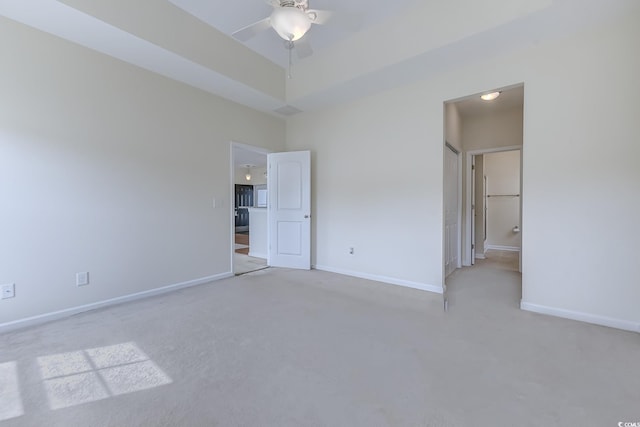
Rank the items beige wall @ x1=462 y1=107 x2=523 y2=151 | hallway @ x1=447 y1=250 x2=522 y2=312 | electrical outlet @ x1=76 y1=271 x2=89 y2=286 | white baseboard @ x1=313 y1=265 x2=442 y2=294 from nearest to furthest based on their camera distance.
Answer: electrical outlet @ x1=76 y1=271 x2=89 y2=286 < hallway @ x1=447 y1=250 x2=522 y2=312 < white baseboard @ x1=313 y1=265 x2=442 y2=294 < beige wall @ x1=462 y1=107 x2=523 y2=151

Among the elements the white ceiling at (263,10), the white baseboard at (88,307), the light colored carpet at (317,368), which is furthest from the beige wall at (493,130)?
the white baseboard at (88,307)

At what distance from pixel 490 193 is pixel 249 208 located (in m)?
5.87

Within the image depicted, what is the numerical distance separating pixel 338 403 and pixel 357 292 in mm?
1958

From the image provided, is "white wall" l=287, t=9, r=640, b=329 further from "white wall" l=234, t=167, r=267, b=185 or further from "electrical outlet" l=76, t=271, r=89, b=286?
"white wall" l=234, t=167, r=267, b=185

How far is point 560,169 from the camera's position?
2641mm

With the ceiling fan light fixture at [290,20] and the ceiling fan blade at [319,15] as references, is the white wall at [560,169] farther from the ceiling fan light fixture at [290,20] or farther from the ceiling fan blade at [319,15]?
the ceiling fan light fixture at [290,20]

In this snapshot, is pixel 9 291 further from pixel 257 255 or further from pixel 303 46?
pixel 257 255

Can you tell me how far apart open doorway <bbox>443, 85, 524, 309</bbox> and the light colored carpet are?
2.96 ft

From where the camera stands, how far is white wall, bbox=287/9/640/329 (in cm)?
238

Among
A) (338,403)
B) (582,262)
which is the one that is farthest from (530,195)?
(338,403)

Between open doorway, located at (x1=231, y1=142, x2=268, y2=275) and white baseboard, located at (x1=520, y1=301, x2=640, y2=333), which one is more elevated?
open doorway, located at (x1=231, y1=142, x2=268, y2=275)

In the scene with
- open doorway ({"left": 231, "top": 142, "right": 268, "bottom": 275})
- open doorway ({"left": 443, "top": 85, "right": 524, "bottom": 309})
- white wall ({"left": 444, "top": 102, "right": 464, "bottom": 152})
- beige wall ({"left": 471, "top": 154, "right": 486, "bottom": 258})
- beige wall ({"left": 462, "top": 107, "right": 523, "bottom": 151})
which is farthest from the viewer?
beige wall ({"left": 471, "top": 154, "right": 486, "bottom": 258})

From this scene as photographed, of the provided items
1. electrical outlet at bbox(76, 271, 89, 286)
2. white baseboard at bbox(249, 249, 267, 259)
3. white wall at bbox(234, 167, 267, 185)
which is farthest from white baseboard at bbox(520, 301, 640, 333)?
white wall at bbox(234, 167, 267, 185)

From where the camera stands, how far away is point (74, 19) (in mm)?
2355
